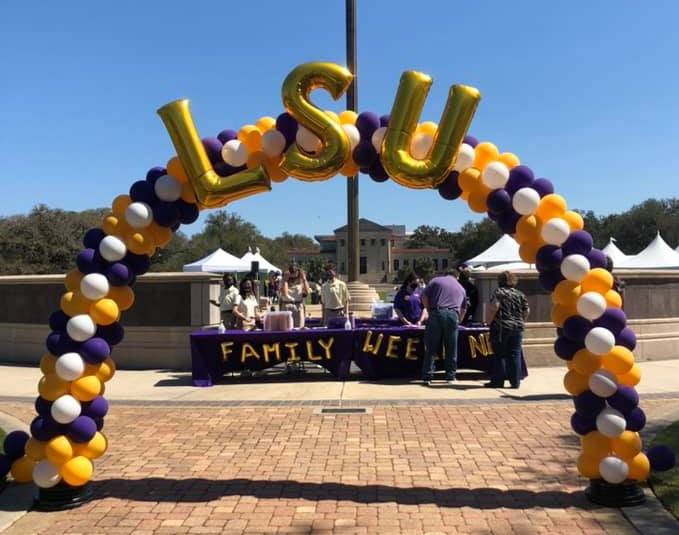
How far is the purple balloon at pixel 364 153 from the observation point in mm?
4949

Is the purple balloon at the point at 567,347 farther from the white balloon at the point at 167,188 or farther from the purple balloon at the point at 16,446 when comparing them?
the purple balloon at the point at 16,446

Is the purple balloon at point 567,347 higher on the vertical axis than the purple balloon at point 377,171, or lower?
lower

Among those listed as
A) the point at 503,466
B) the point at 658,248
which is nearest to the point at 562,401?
the point at 503,466

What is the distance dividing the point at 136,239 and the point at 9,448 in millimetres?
2090

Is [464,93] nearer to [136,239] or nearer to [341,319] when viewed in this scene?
[136,239]

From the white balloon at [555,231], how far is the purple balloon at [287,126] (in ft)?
6.95

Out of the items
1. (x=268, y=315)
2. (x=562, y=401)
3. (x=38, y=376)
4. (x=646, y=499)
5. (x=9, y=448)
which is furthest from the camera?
(x=38, y=376)

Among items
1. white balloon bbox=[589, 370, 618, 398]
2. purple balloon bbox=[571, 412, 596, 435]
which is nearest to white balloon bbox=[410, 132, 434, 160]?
white balloon bbox=[589, 370, 618, 398]

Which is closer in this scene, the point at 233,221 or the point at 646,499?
the point at 646,499

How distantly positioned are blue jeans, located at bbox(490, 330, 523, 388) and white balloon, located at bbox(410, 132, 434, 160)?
445 cm

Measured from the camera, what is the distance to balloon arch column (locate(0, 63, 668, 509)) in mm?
4605

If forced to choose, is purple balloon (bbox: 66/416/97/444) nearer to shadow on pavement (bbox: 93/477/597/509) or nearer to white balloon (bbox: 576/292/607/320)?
shadow on pavement (bbox: 93/477/597/509)

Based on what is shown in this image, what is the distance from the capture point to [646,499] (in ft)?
15.3

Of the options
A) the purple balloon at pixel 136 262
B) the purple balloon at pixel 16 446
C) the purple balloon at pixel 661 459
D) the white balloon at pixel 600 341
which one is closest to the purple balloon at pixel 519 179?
the white balloon at pixel 600 341
